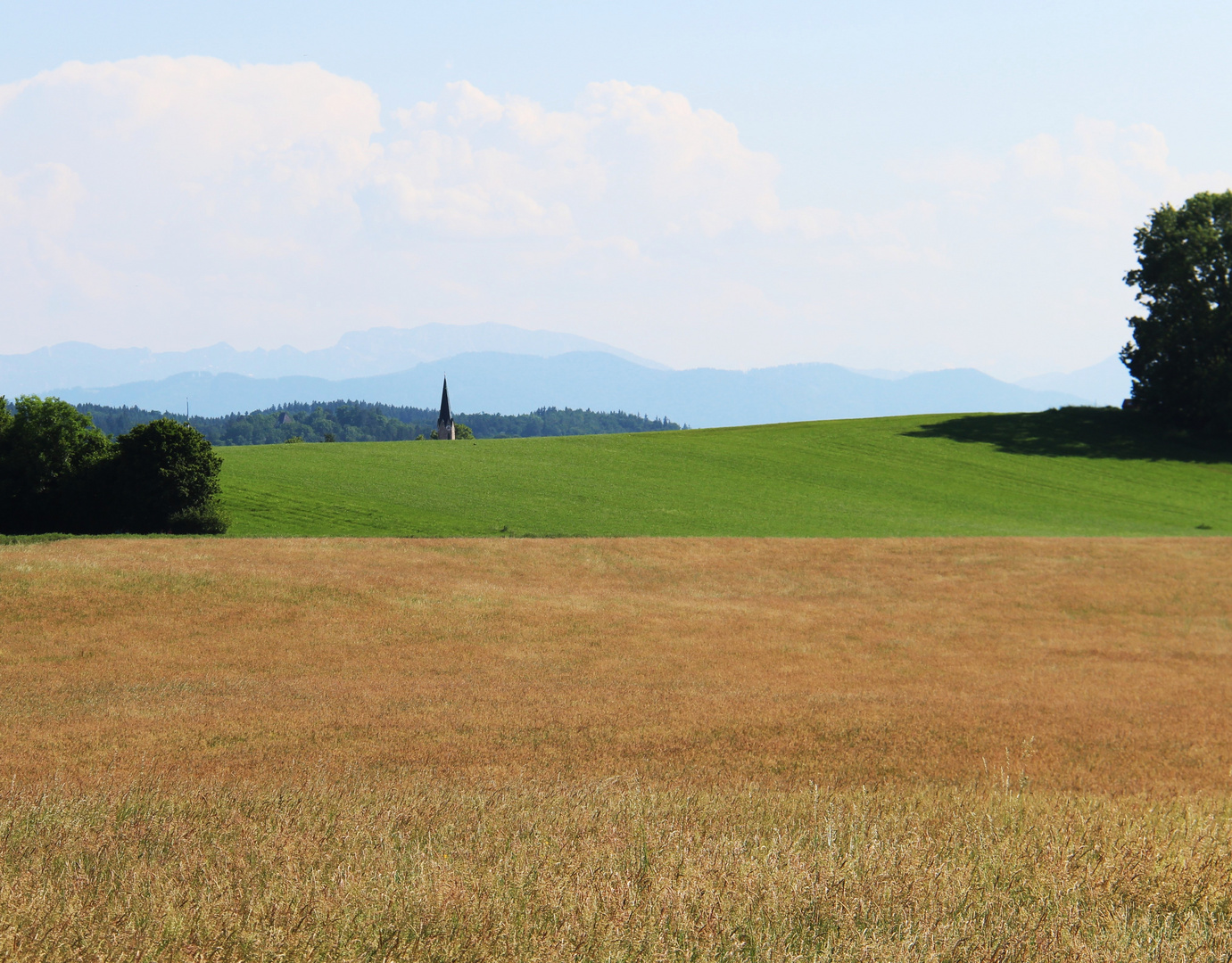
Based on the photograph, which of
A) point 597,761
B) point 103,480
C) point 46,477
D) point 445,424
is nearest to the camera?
point 597,761

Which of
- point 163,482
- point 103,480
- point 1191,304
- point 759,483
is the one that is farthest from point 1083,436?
point 103,480

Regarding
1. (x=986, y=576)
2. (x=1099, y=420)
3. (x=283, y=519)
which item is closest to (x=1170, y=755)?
(x=986, y=576)

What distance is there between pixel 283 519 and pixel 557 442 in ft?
104

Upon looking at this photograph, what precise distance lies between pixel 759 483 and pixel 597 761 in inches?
1884

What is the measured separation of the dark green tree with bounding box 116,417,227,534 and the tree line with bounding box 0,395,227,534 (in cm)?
4

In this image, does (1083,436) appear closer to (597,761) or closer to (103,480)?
(103,480)

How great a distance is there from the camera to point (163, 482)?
1494 inches

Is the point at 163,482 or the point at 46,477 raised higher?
the point at 46,477

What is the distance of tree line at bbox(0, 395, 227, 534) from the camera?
38.0m

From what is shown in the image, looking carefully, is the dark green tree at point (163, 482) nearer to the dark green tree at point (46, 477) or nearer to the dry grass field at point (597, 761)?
the dark green tree at point (46, 477)

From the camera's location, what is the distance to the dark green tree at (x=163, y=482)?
124 ft

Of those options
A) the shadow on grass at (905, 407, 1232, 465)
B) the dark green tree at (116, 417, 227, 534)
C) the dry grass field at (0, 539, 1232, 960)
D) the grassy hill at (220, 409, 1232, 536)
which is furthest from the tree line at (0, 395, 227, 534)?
the shadow on grass at (905, 407, 1232, 465)

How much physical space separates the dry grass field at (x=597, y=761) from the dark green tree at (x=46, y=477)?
351 inches

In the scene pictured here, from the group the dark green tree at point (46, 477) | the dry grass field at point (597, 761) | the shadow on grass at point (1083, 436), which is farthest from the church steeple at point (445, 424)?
the dry grass field at point (597, 761)
